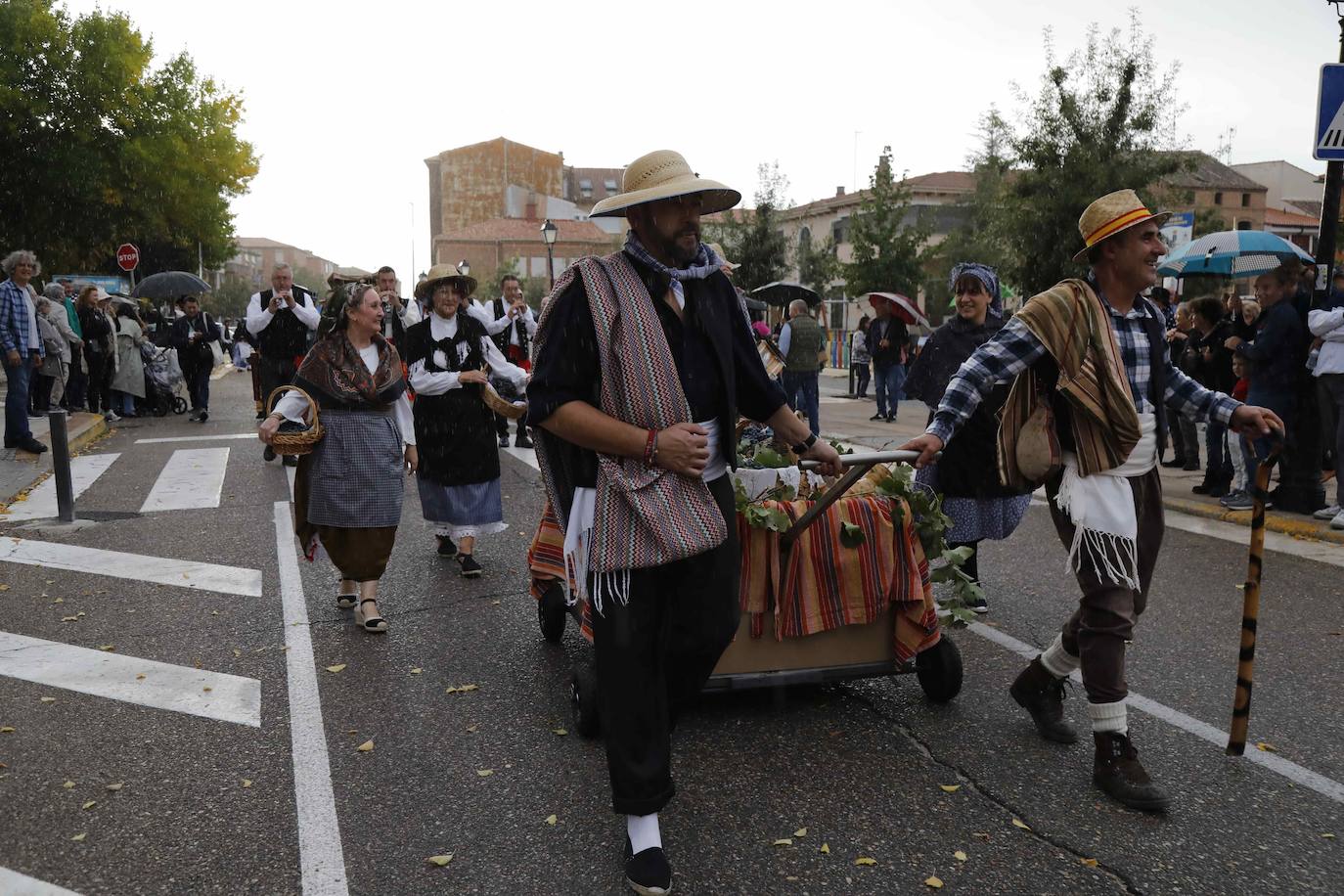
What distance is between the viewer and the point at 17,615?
19.5 feet

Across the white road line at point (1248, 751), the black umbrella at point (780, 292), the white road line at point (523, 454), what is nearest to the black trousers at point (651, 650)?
the white road line at point (1248, 751)

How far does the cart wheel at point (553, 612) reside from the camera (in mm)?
5074

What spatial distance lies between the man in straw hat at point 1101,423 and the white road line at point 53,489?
7637mm

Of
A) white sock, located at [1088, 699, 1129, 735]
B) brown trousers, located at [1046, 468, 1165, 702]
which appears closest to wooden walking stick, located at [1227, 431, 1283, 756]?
brown trousers, located at [1046, 468, 1165, 702]

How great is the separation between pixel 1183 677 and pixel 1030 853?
1.97m

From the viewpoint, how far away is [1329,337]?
8.01 m

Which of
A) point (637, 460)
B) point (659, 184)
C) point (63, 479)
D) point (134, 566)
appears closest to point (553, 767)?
point (637, 460)

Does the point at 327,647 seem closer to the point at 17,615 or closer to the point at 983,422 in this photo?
the point at 17,615

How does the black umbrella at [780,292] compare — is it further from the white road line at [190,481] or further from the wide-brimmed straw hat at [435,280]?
the wide-brimmed straw hat at [435,280]

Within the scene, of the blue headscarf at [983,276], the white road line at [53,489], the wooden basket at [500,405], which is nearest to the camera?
the blue headscarf at [983,276]

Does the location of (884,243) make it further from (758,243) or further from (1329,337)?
(1329,337)

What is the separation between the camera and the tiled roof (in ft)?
282

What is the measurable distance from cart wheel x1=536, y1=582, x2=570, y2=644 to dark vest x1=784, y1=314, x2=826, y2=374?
8794 mm

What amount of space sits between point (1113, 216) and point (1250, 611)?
4.56 ft
